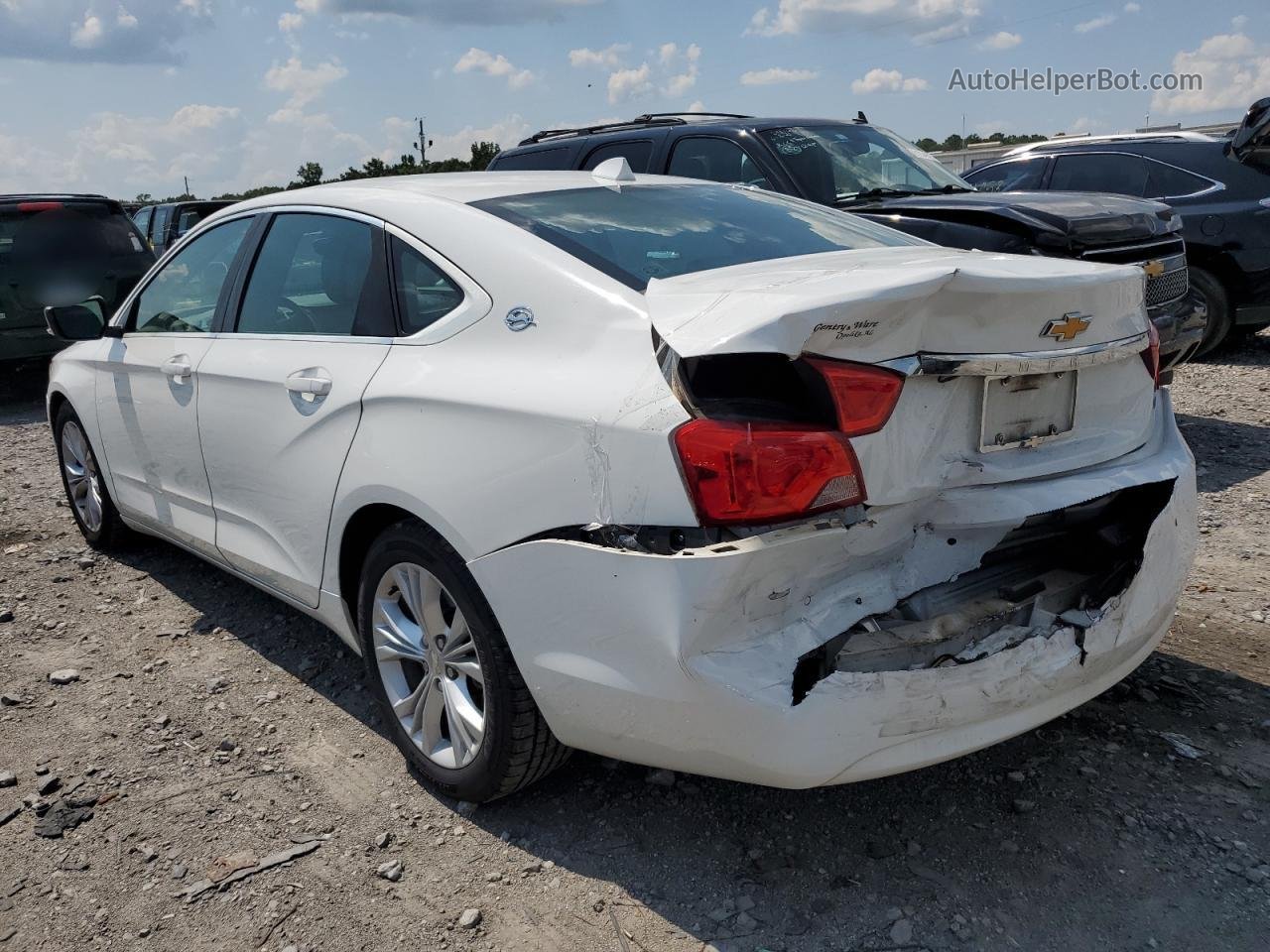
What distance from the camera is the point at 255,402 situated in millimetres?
3381

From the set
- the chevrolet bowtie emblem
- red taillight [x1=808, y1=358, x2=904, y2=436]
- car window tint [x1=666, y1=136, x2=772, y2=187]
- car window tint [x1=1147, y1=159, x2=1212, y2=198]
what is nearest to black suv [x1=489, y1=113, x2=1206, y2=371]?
car window tint [x1=666, y1=136, x2=772, y2=187]

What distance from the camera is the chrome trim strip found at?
227cm

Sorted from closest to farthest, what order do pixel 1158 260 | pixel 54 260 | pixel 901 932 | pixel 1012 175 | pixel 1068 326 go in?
pixel 901 932, pixel 1068 326, pixel 1158 260, pixel 1012 175, pixel 54 260

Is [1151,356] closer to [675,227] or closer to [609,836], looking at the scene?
[675,227]

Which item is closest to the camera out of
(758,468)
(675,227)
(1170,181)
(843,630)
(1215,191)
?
(758,468)

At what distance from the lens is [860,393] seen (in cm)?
221

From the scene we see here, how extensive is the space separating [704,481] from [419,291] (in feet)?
Result: 3.99

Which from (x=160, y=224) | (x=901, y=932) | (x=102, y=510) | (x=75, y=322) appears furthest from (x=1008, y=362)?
(x=160, y=224)

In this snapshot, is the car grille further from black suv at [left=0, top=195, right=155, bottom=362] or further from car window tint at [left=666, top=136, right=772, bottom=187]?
black suv at [left=0, top=195, right=155, bottom=362]

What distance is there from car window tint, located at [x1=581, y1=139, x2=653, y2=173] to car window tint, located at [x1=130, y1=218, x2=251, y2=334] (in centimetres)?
346

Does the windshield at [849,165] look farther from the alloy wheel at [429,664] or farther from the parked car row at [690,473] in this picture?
the alloy wheel at [429,664]

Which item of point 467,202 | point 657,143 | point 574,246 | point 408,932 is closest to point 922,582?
point 574,246

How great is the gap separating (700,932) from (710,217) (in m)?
2.02

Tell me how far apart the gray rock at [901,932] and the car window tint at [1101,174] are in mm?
7403
